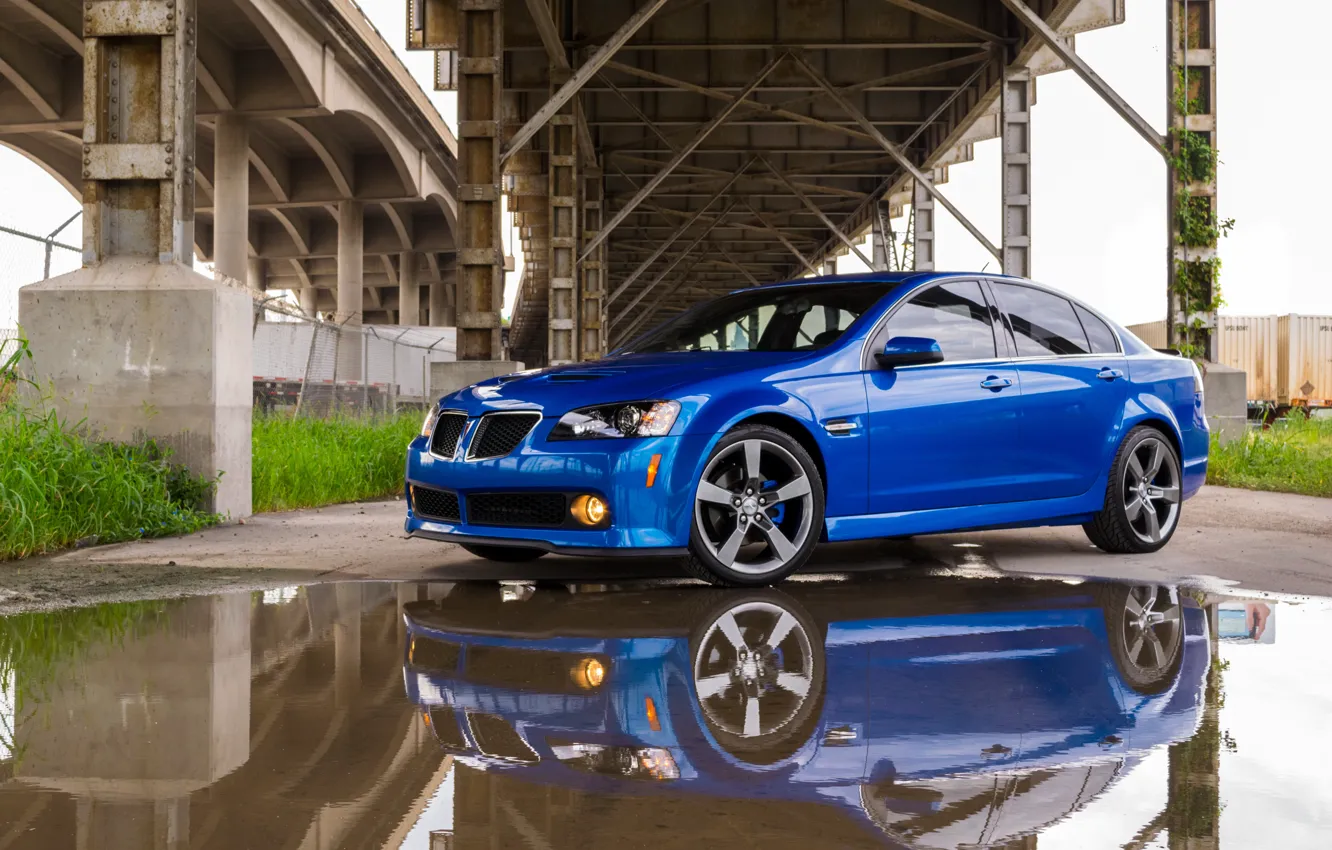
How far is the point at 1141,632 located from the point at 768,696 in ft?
6.09

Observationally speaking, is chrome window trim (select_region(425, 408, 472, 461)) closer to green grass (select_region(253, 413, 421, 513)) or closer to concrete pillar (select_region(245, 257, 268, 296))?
green grass (select_region(253, 413, 421, 513))

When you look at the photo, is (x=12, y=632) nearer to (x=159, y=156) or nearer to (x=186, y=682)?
(x=186, y=682)

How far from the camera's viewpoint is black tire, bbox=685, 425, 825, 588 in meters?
5.97

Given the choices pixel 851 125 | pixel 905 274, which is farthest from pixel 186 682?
pixel 851 125

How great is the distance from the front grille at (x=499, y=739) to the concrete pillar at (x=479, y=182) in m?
11.6

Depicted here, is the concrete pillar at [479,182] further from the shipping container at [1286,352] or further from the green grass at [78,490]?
the shipping container at [1286,352]

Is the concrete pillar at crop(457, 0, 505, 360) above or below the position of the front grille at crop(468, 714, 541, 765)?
above

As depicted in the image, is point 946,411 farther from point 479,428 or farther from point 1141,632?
point 479,428

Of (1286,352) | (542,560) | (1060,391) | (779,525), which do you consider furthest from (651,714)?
(1286,352)

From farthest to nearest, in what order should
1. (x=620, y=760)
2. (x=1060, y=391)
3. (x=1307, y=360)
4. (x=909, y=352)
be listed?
1. (x=1307, y=360)
2. (x=1060, y=391)
3. (x=909, y=352)
4. (x=620, y=760)

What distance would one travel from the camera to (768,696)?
155 inches

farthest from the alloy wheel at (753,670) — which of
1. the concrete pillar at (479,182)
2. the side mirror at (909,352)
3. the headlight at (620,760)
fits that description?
the concrete pillar at (479,182)

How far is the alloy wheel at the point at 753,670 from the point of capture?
12.1 feet

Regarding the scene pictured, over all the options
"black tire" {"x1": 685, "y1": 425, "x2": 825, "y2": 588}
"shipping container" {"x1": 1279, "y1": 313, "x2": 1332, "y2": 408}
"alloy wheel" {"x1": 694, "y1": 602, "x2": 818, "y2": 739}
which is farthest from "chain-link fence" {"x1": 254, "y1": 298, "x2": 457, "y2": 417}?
"shipping container" {"x1": 1279, "y1": 313, "x2": 1332, "y2": 408}
